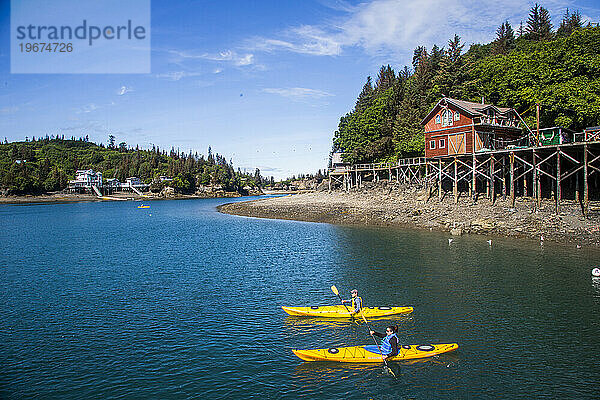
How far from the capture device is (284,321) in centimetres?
1986

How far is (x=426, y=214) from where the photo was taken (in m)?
49.8

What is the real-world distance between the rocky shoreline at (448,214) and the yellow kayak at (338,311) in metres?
23.5

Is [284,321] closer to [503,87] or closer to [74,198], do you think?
[503,87]

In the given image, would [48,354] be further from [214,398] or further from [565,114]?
A: [565,114]

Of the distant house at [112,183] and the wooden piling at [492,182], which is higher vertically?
the distant house at [112,183]

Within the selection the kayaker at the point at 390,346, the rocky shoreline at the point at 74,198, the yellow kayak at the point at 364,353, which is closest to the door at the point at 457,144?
the yellow kayak at the point at 364,353

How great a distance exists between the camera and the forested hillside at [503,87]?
162 feet

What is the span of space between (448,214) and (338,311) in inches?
1286

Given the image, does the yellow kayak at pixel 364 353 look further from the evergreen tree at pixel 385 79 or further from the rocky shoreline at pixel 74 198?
the rocky shoreline at pixel 74 198

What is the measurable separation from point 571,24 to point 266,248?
332 feet

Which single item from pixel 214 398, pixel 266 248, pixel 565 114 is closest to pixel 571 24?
pixel 565 114

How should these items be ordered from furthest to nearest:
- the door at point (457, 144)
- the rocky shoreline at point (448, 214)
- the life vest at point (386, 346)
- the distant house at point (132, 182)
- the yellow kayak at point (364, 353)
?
the distant house at point (132, 182) < the door at point (457, 144) < the rocky shoreline at point (448, 214) < the yellow kayak at point (364, 353) < the life vest at point (386, 346)

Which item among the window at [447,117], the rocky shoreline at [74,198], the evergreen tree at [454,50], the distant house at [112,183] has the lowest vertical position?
the rocky shoreline at [74,198]

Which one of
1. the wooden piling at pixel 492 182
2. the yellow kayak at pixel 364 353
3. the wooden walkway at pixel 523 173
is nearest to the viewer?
the yellow kayak at pixel 364 353
